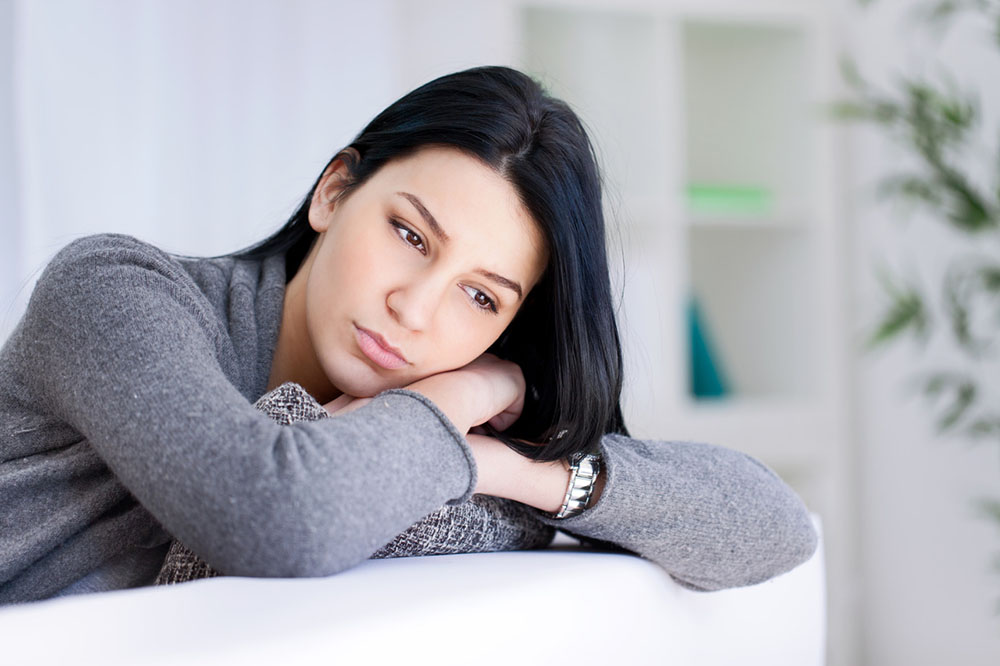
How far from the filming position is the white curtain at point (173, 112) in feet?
5.49

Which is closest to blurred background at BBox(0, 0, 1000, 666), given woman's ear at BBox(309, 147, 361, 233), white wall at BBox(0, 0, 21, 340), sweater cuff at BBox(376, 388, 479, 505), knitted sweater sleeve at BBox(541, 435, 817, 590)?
white wall at BBox(0, 0, 21, 340)

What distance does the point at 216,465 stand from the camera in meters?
0.71

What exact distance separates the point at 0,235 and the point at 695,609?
1277mm

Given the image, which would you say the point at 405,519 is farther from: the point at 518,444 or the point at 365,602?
the point at 518,444

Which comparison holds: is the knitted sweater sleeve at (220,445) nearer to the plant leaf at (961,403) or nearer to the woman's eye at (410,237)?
the woman's eye at (410,237)

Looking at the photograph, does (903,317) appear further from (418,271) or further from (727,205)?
(418,271)

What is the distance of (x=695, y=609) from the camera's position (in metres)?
1.03

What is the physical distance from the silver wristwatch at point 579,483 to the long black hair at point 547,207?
0.04ft

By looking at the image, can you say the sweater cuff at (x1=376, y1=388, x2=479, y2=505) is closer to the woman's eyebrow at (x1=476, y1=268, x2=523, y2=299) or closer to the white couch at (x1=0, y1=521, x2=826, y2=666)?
the white couch at (x1=0, y1=521, x2=826, y2=666)

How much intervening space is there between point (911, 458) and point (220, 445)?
8.10 ft

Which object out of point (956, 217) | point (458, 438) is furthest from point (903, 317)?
point (458, 438)

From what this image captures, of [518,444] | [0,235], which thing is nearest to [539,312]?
[518,444]

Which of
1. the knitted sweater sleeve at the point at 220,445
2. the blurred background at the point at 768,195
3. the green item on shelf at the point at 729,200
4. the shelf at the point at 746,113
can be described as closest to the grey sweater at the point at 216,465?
the knitted sweater sleeve at the point at 220,445

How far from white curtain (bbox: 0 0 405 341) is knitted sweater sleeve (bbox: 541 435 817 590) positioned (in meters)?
0.94
